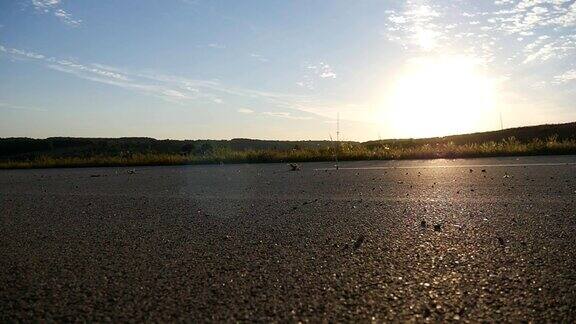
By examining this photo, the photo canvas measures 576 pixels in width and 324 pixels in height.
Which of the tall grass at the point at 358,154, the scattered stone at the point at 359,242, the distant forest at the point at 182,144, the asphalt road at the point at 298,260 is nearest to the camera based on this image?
the asphalt road at the point at 298,260

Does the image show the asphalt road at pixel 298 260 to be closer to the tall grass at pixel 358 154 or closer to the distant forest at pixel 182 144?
the tall grass at pixel 358 154

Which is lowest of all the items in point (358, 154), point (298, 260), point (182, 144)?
point (298, 260)

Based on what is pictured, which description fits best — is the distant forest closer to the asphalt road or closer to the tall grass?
the tall grass

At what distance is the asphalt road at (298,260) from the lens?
73.6 inches

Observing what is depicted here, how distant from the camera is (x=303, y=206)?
4.77 metres

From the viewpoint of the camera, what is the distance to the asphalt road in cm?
187

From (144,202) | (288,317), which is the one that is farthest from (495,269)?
(144,202)

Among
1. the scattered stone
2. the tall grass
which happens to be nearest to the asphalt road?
the scattered stone

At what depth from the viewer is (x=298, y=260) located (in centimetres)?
259

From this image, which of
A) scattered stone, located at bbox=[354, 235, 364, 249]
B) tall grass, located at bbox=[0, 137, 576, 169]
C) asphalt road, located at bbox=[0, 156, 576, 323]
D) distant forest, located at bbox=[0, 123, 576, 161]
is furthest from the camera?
distant forest, located at bbox=[0, 123, 576, 161]

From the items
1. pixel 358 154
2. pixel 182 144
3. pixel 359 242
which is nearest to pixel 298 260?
pixel 359 242

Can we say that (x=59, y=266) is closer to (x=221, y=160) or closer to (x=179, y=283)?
(x=179, y=283)

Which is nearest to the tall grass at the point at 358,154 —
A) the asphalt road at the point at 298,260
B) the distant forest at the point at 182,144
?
the asphalt road at the point at 298,260

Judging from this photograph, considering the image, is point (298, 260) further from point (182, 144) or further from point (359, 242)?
point (182, 144)
